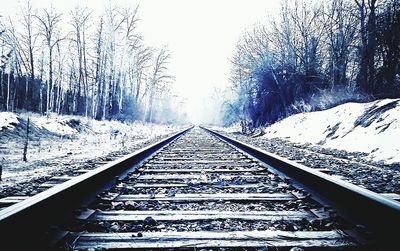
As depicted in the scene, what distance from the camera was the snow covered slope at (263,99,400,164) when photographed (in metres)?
6.10

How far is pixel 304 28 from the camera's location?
17906mm

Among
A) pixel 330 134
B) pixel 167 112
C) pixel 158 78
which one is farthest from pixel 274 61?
pixel 167 112

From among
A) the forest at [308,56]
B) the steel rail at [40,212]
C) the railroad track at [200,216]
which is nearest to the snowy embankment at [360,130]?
the forest at [308,56]

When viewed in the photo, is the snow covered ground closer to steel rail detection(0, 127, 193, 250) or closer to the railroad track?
steel rail detection(0, 127, 193, 250)

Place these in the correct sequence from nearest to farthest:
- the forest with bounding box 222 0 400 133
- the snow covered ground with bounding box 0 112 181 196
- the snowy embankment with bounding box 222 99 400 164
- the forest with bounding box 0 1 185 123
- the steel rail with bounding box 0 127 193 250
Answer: the steel rail with bounding box 0 127 193 250
the snow covered ground with bounding box 0 112 181 196
the snowy embankment with bounding box 222 99 400 164
the forest with bounding box 222 0 400 133
the forest with bounding box 0 1 185 123

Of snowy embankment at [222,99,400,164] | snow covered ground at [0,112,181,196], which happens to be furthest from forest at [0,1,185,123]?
snowy embankment at [222,99,400,164]

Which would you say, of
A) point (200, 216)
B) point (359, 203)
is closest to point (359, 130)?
point (359, 203)

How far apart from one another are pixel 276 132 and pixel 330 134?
5216mm

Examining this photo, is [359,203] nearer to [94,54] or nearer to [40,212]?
[40,212]

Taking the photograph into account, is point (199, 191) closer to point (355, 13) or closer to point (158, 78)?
point (355, 13)

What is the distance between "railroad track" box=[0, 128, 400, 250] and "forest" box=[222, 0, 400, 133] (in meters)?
11.9

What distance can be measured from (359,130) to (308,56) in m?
10.9

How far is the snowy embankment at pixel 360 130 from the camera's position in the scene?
19.9 feet

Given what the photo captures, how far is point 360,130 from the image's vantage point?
7777mm
